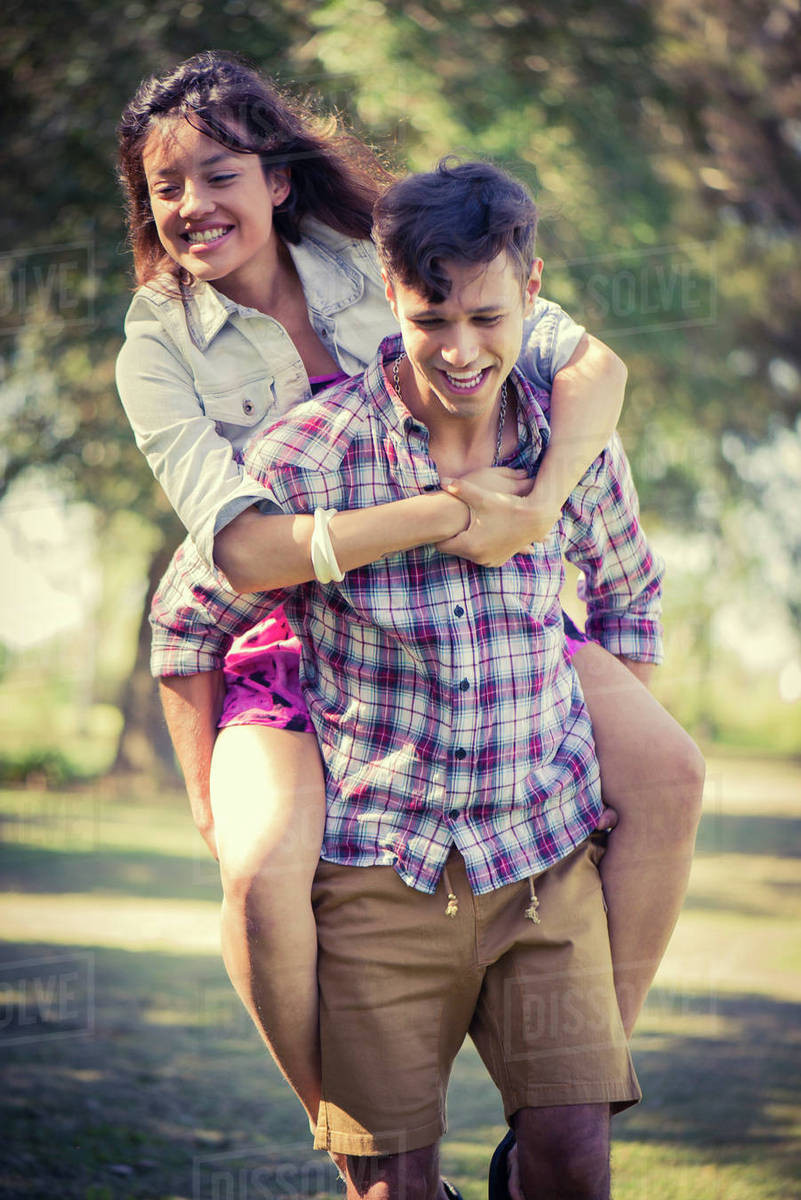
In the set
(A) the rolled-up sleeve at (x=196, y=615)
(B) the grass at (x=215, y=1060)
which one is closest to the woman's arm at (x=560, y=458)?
(A) the rolled-up sleeve at (x=196, y=615)

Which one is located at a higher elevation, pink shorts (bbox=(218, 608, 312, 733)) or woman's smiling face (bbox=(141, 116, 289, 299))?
woman's smiling face (bbox=(141, 116, 289, 299))

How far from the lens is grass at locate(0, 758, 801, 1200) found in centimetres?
370

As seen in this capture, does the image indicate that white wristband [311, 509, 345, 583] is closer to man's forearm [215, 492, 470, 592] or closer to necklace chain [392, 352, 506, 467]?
man's forearm [215, 492, 470, 592]

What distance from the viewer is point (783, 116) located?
1001cm

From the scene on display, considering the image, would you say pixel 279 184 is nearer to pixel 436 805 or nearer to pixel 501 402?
pixel 501 402

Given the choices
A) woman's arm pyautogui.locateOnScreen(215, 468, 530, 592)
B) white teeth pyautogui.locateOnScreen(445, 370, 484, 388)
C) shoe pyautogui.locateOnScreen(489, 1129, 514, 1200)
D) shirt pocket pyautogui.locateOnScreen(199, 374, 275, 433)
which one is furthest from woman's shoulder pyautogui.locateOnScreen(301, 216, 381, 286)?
shoe pyautogui.locateOnScreen(489, 1129, 514, 1200)

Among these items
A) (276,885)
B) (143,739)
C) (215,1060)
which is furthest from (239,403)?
(143,739)

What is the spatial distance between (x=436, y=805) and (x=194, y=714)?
504 millimetres

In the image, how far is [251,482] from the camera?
2080 millimetres

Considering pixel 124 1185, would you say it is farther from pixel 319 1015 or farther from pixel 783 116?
pixel 783 116

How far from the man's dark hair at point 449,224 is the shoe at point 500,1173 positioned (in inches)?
60.7

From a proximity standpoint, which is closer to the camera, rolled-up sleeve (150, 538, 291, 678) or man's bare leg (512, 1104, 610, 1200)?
man's bare leg (512, 1104, 610, 1200)

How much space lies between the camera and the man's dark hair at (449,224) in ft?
6.29

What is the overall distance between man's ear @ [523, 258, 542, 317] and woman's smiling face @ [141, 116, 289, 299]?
62cm
